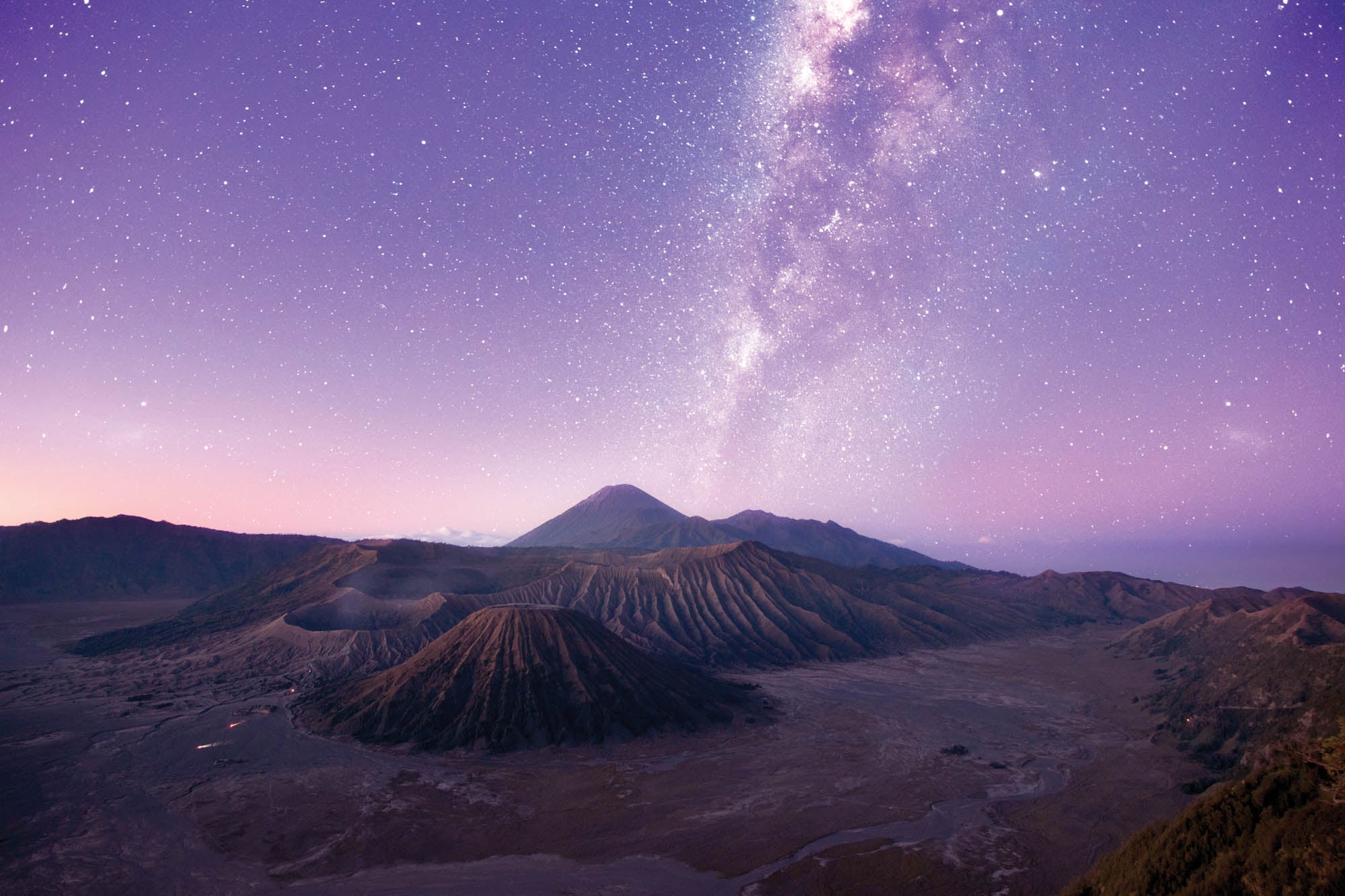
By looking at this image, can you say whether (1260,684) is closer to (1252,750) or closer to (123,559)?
(1252,750)

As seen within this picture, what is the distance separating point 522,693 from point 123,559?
139 m

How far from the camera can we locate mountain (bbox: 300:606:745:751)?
46844 mm

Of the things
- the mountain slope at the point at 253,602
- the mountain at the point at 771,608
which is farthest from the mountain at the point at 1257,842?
the mountain slope at the point at 253,602

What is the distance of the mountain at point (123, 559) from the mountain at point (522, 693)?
9671 centimetres

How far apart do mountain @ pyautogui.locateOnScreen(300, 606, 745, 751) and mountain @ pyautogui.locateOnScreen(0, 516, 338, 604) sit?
96708 millimetres

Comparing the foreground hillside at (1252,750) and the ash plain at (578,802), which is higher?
the foreground hillside at (1252,750)

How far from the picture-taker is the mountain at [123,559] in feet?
407

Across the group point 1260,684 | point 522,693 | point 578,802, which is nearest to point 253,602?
point 522,693

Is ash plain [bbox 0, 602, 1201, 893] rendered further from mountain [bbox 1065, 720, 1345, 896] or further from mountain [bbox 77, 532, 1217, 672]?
mountain [bbox 77, 532, 1217, 672]

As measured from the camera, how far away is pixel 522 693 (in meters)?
50.2

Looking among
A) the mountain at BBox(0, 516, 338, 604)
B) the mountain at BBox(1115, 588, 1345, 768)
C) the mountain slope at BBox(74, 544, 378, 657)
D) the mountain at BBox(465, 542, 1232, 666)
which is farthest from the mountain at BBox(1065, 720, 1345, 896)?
the mountain at BBox(0, 516, 338, 604)

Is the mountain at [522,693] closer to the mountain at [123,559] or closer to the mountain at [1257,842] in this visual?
the mountain at [1257,842]

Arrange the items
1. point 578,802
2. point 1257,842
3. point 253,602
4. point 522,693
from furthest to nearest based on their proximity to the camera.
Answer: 1. point 253,602
2. point 522,693
3. point 578,802
4. point 1257,842

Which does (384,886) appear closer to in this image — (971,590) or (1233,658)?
(1233,658)
